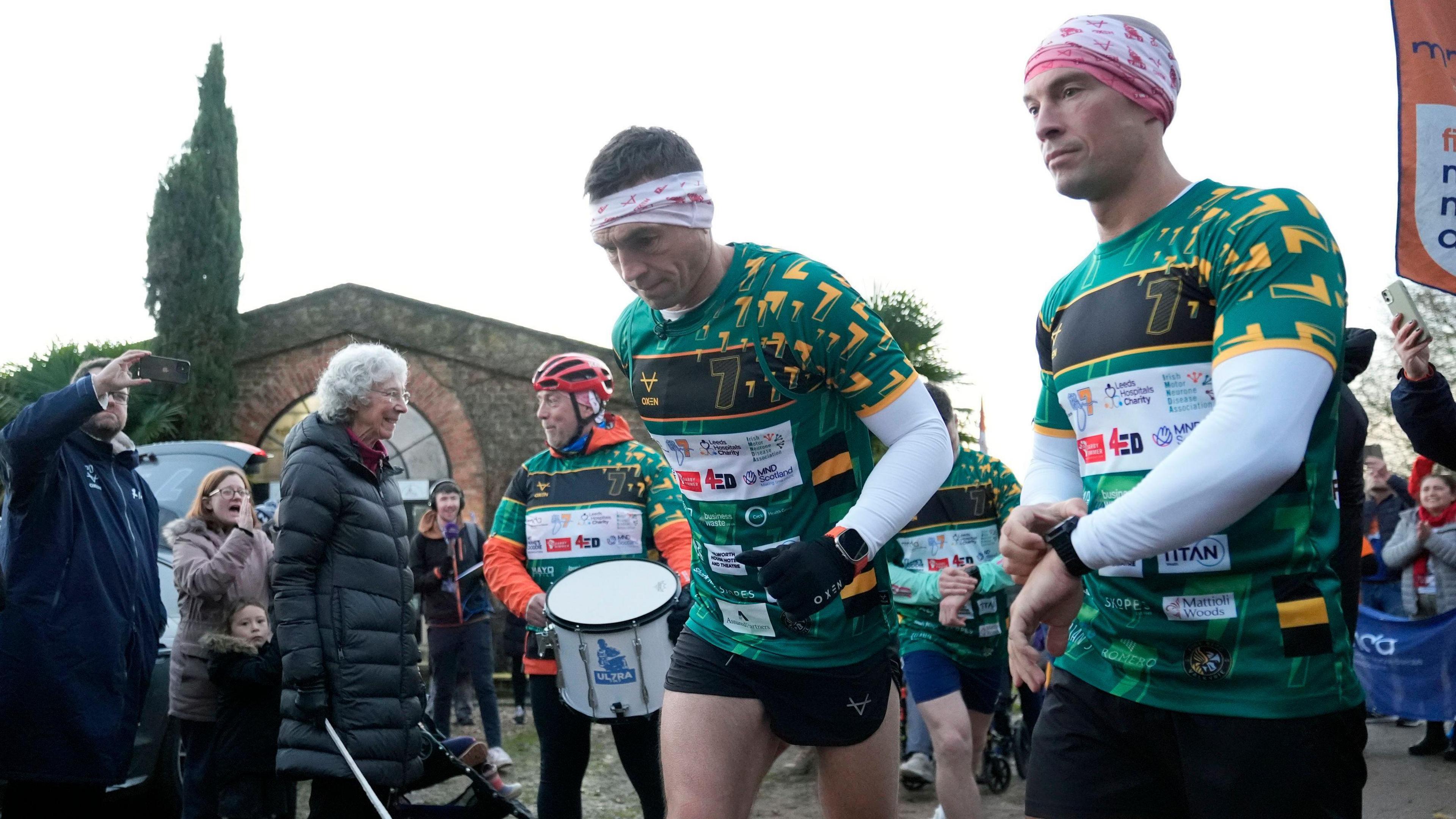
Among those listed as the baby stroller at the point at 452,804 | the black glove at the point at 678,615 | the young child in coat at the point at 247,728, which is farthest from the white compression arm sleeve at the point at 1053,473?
the young child in coat at the point at 247,728

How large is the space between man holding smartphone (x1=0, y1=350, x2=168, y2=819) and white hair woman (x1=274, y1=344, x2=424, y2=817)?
915 millimetres

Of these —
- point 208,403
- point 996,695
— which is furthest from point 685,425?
point 208,403

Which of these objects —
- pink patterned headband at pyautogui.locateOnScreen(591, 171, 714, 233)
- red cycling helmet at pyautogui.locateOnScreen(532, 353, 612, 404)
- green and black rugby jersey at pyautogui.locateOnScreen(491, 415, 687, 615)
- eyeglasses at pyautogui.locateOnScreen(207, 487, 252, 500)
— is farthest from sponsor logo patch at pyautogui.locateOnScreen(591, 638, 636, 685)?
eyeglasses at pyautogui.locateOnScreen(207, 487, 252, 500)

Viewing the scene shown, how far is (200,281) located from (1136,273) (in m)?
18.0

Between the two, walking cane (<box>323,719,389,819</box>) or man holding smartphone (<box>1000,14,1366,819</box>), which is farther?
walking cane (<box>323,719,389,819</box>)

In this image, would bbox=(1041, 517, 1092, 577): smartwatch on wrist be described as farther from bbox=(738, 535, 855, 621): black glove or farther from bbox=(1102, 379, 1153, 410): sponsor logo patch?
bbox=(738, 535, 855, 621): black glove

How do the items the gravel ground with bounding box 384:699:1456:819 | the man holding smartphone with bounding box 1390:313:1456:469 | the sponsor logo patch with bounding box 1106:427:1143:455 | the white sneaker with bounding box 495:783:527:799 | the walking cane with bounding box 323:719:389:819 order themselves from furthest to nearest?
the gravel ground with bounding box 384:699:1456:819 → the white sneaker with bounding box 495:783:527:799 → the walking cane with bounding box 323:719:389:819 → the man holding smartphone with bounding box 1390:313:1456:469 → the sponsor logo patch with bounding box 1106:427:1143:455

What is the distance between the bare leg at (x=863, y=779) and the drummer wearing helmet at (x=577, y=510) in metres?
2.15

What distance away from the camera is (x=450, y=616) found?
9.45m

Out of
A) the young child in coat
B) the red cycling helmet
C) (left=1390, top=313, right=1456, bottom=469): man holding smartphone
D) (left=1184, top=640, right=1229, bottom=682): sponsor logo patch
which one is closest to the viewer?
(left=1184, top=640, right=1229, bottom=682): sponsor logo patch

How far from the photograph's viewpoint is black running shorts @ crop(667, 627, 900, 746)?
299 cm

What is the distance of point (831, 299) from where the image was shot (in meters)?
3.00

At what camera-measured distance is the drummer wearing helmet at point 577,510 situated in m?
5.28

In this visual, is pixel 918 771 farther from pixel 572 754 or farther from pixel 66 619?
pixel 66 619
